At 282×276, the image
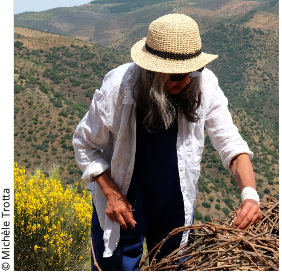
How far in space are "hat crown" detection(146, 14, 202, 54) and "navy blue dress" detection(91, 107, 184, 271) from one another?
0.29m

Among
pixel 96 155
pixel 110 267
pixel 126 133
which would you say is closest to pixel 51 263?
pixel 110 267

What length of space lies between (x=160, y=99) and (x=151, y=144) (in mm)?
239

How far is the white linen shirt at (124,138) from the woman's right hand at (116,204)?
36 millimetres

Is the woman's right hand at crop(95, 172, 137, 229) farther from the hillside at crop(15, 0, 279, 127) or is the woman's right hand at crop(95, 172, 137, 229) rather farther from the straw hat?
the hillside at crop(15, 0, 279, 127)

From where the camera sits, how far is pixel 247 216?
133cm

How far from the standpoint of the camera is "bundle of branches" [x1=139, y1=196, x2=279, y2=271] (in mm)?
1107

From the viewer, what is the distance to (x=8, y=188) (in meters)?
1.66

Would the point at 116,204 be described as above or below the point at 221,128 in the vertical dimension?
below

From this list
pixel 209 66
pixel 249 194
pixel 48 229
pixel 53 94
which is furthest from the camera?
pixel 209 66

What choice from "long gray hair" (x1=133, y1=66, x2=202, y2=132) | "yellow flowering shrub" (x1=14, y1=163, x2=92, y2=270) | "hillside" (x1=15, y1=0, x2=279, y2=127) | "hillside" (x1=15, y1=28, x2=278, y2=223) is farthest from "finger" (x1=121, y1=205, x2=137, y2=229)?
"hillside" (x1=15, y1=0, x2=279, y2=127)

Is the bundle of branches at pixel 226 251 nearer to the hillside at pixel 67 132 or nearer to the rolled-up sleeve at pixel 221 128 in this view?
the rolled-up sleeve at pixel 221 128

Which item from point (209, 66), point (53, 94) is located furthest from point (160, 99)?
point (209, 66)

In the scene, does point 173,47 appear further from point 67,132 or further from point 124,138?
point 67,132

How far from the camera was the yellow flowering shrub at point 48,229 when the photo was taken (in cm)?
276
